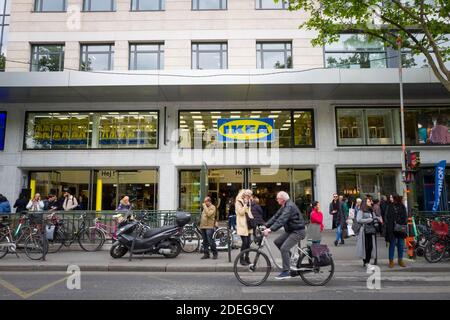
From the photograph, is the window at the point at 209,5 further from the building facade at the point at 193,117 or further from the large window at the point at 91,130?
the large window at the point at 91,130

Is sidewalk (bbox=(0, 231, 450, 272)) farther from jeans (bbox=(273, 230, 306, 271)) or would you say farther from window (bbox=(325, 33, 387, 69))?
window (bbox=(325, 33, 387, 69))

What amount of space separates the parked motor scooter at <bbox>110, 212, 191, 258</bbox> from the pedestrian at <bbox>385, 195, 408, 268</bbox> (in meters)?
5.52

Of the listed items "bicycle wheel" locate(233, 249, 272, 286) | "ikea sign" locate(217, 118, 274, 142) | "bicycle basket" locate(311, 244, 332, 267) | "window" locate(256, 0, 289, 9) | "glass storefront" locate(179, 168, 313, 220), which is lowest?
"bicycle wheel" locate(233, 249, 272, 286)

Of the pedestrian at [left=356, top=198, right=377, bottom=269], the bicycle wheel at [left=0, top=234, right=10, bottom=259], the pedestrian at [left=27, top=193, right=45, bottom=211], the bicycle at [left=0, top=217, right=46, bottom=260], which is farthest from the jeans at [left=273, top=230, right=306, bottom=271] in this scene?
the pedestrian at [left=27, top=193, right=45, bottom=211]

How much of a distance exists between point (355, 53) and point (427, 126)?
5301mm

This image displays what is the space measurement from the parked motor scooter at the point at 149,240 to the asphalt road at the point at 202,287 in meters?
1.43

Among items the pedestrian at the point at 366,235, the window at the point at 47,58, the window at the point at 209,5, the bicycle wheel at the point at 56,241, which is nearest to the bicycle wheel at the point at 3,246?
the bicycle wheel at the point at 56,241

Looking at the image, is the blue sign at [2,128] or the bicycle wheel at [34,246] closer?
the bicycle wheel at [34,246]

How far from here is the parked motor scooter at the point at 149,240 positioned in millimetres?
10148

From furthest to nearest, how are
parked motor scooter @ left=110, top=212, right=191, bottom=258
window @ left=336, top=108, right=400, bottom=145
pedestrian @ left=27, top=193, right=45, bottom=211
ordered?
window @ left=336, top=108, right=400, bottom=145 → pedestrian @ left=27, top=193, right=45, bottom=211 → parked motor scooter @ left=110, top=212, right=191, bottom=258

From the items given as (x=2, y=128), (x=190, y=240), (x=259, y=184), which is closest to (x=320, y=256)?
(x=190, y=240)

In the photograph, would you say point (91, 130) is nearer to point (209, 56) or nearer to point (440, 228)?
point (209, 56)

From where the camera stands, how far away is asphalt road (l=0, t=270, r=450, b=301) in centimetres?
638

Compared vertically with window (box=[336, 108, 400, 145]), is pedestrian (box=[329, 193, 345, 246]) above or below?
below
